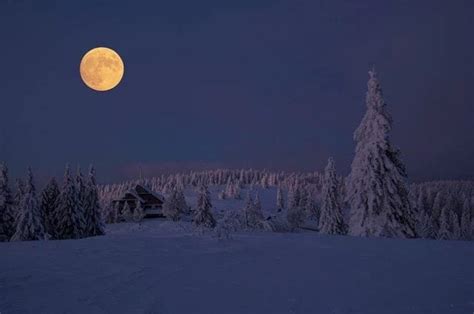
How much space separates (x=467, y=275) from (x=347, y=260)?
2.39 m

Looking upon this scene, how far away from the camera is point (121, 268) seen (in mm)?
8141

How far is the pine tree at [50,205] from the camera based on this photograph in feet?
160

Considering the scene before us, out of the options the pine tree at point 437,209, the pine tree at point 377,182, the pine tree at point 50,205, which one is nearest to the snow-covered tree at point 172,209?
the pine tree at point 50,205

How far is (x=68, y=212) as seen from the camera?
47.1m

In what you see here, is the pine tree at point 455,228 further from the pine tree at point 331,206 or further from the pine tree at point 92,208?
the pine tree at point 92,208

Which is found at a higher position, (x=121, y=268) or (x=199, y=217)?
(x=121, y=268)

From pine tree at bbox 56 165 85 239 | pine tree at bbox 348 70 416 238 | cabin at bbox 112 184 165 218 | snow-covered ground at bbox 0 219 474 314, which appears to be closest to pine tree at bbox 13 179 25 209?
pine tree at bbox 56 165 85 239

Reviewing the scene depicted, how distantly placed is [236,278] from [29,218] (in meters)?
39.6

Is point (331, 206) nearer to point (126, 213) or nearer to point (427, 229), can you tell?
point (126, 213)

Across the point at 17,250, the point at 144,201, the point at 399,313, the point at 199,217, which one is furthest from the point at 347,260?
the point at 144,201

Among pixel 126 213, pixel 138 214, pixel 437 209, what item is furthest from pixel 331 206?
pixel 437 209

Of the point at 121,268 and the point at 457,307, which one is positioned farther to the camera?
the point at 121,268

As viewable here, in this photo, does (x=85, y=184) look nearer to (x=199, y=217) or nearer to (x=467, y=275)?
(x=199, y=217)

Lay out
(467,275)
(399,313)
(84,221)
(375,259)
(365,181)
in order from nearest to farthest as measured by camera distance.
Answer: (399,313) < (467,275) < (375,259) < (365,181) < (84,221)
